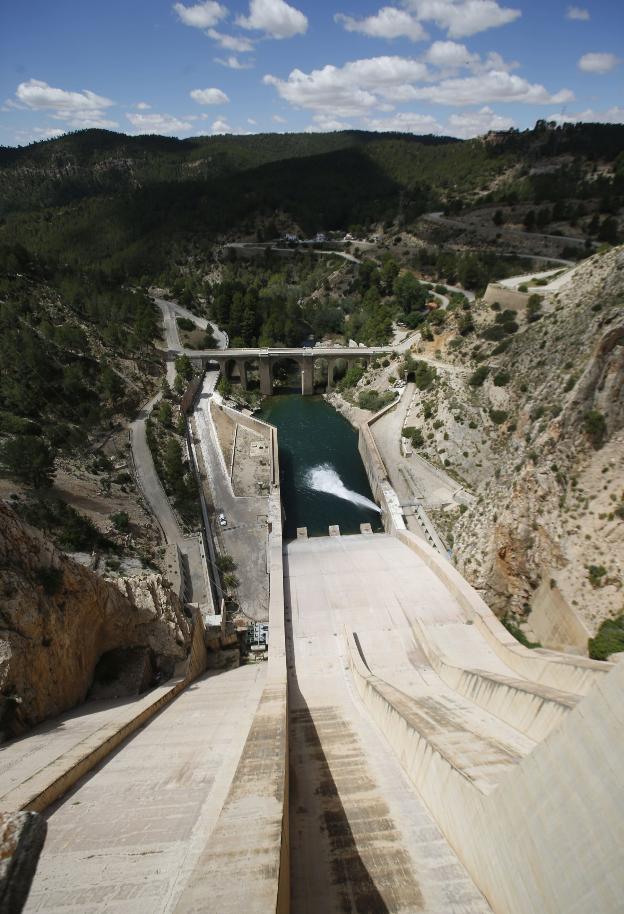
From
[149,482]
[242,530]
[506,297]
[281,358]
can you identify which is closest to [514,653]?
[242,530]

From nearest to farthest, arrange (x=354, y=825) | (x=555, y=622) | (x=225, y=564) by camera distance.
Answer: (x=354, y=825), (x=555, y=622), (x=225, y=564)

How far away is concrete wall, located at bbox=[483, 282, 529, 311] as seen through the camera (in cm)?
4319

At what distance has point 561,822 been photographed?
5266mm

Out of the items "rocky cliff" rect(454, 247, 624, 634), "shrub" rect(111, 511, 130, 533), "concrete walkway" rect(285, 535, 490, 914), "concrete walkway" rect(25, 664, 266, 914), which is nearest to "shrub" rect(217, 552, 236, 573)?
"shrub" rect(111, 511, 130, 533)

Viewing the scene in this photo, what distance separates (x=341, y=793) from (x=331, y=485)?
Result: 3134 centimetres

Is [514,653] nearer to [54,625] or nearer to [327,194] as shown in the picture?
[54,625]

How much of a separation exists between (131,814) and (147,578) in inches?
374

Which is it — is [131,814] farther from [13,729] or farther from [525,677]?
[525,677]

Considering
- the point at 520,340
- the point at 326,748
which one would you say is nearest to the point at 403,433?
the point at 520,340

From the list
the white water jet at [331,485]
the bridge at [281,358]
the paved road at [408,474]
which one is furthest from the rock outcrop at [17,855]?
the bridge at [281,358]

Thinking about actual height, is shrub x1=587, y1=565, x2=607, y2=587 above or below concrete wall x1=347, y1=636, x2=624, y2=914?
above

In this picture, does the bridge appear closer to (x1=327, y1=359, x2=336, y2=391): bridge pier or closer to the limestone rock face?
(x1=327, y1=359, x2=336, y2=391): bridge pier

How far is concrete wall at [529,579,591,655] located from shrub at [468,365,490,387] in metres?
23.5

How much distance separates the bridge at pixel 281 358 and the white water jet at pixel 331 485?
19200 millimetres
